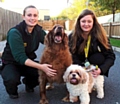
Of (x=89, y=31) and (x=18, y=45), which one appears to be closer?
(x=18, y=45)

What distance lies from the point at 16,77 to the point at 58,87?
1.06 meters

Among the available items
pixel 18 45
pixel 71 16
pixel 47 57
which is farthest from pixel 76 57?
pixel 71 16

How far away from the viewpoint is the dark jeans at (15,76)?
141 inches

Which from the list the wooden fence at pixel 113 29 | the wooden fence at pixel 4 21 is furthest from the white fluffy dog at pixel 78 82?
the wooden fence at pixel 113 29

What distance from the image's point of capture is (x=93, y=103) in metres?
3.56

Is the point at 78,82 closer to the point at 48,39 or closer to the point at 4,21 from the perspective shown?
the point at 48,39

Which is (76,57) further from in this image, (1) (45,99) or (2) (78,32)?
(1) (45,99)

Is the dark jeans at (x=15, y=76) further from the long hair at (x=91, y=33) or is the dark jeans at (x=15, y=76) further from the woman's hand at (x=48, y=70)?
the long hair at (x=91, y=33)

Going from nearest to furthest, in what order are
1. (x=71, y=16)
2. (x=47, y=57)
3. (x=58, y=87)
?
(x=47, y=57) → (x=58, y=87) → (x=71, y=16)

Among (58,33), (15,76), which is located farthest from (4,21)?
(58,33)

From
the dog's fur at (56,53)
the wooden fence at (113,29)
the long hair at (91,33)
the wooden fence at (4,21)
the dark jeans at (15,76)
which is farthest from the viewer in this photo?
the wooden fence at (113,29)

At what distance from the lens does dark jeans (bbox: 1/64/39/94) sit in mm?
3571

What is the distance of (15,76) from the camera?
3602mm

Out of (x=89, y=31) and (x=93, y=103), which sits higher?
(x=89, y=31)
